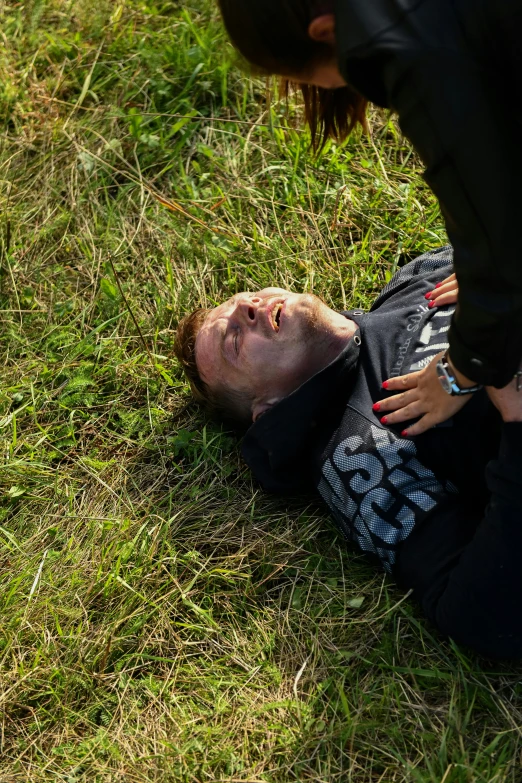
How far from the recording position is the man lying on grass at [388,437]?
2.52 m

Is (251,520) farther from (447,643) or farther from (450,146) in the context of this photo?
(450,146)

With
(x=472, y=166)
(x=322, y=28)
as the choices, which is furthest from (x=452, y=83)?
(x=322, y=28)

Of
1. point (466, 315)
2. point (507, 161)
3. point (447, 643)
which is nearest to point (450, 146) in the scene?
point (507, 161)

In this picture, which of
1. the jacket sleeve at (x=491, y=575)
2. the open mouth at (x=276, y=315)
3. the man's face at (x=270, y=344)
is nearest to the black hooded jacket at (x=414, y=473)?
the jacket sleeve at (x=491, y=575)

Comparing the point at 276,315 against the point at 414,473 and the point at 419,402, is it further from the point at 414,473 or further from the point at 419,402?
the point at 414,473

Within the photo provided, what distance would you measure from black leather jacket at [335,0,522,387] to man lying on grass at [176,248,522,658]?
2.47 feet

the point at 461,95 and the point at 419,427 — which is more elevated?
the point at 461,95

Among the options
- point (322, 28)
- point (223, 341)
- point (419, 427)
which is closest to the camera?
point (322, 28)

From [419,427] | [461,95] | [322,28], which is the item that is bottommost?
[419,427]

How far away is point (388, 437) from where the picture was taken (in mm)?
2895

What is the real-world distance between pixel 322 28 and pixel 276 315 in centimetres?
162

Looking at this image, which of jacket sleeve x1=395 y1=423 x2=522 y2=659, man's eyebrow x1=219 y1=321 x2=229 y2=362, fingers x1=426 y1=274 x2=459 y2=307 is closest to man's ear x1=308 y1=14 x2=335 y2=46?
jacket sleeve x1=395 y1=423 x2=522 y2=659

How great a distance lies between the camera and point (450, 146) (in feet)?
5.73

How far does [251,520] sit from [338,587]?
1.56 ft
